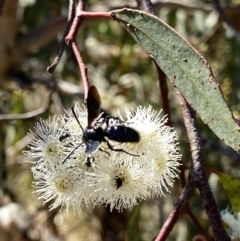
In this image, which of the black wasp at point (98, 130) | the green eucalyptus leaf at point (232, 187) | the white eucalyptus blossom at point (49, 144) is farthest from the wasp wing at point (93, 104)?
the green eucalyptus leaf at point (232, 187)

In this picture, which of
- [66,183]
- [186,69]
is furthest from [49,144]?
[186,69]

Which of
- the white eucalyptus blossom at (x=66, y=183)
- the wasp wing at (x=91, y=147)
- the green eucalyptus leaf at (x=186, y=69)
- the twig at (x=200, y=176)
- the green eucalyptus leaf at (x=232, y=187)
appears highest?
the green eucalyptus leaf at (x=186, y=69)

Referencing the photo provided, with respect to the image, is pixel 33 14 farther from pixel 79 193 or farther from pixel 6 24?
pixel 79 193

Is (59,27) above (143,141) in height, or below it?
below

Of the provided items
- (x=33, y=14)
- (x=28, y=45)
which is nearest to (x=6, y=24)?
(x=28, y=45)

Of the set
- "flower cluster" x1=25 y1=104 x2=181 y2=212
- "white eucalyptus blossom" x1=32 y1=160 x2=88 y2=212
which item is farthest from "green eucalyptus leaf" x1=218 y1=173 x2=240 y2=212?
"white eucalyptus blossom" x1=32 y1=160 x2=88 y2=212

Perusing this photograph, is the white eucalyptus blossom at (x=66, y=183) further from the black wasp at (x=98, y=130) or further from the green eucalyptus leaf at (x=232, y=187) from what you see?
the green eucalyptus leaf at (x=232, y=187)
